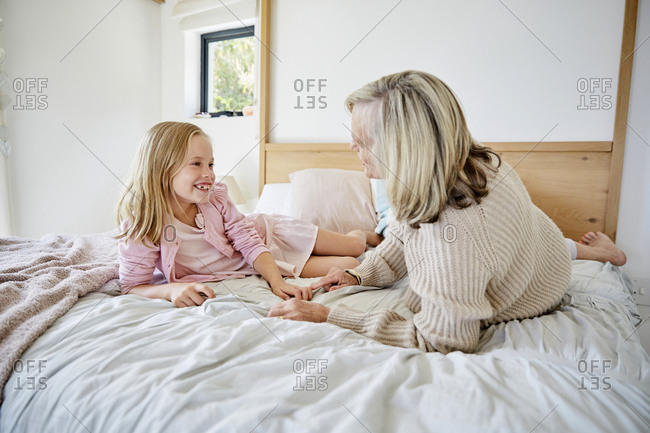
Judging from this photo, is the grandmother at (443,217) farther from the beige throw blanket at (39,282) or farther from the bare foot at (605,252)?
the bare foot at (605,252)

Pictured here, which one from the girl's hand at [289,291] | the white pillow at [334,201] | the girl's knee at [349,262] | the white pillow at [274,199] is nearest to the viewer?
the girl's hand at [289,291]

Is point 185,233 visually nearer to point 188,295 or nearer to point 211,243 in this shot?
point 211,243

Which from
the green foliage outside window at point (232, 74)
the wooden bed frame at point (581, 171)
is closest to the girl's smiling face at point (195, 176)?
the wooden bed frame at point (581, 171)

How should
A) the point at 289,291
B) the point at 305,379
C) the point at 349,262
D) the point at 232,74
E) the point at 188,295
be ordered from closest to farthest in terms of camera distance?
the point at 305,379 < the point at 188,295 < the point at 289,291 < the point at 349,262 < the point at 232,74

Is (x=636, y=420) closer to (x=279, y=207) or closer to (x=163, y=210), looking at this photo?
(x=163, y=210)

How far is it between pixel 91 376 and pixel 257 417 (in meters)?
0.30

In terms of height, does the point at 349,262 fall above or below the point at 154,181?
below

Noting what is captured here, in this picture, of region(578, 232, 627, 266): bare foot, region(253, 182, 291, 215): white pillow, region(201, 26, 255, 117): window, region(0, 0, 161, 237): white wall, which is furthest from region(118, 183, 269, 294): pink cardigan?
region(201, 26, 255, 117): window

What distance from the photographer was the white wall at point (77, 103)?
8.02 ft

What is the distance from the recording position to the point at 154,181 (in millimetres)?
1154

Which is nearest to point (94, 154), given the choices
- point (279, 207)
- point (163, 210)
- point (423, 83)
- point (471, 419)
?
point (279, 207)

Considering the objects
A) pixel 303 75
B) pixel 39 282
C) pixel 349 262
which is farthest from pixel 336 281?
pixel 303 75

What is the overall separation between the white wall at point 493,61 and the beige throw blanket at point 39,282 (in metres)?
1.62

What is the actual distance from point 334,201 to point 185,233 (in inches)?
36.0
